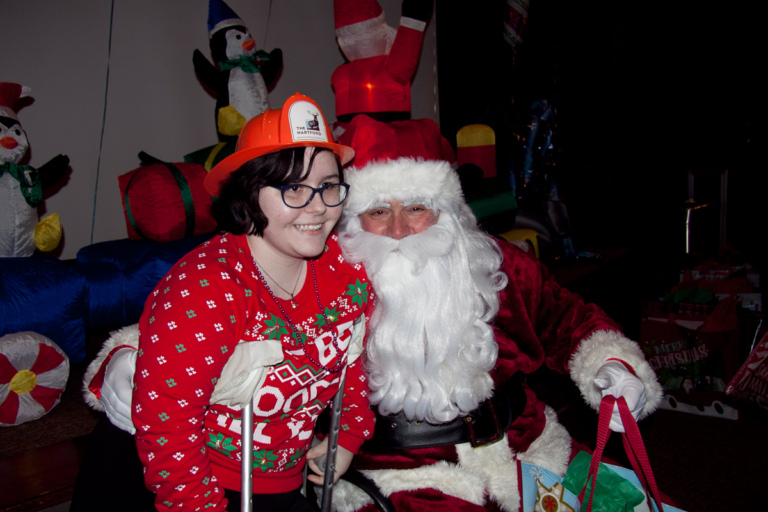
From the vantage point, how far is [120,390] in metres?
1.26

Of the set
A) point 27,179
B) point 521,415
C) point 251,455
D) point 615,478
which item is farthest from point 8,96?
point 615,478

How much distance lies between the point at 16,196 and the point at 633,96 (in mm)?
4712

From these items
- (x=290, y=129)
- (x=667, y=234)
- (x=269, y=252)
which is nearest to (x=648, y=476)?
(x=269, y=252)

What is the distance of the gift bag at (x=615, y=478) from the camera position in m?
1.29

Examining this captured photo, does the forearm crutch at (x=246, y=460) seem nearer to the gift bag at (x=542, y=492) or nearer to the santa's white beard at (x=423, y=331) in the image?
the santa's white beard at (x=423, y=331)

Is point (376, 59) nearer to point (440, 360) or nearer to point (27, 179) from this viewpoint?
point (27, 179)

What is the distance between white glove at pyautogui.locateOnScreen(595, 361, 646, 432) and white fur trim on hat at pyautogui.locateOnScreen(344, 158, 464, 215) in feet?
2.20

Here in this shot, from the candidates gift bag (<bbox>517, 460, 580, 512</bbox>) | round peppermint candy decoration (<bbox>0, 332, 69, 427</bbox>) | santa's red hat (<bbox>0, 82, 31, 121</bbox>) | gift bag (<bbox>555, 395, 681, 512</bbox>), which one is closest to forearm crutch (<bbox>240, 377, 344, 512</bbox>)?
gift bag (<bbox>517, 460, 580, 512</bbox>)

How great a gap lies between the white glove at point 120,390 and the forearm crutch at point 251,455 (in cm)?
27

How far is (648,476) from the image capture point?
1241 millimetres

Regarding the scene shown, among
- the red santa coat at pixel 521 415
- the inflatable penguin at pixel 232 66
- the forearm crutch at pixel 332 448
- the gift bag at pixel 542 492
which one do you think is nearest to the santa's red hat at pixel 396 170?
the red santa coat at pixel 521 415

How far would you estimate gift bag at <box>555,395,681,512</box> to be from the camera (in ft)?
4.22

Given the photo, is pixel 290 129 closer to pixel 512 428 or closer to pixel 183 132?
pixel 512 428

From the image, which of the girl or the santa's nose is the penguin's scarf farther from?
the girl
